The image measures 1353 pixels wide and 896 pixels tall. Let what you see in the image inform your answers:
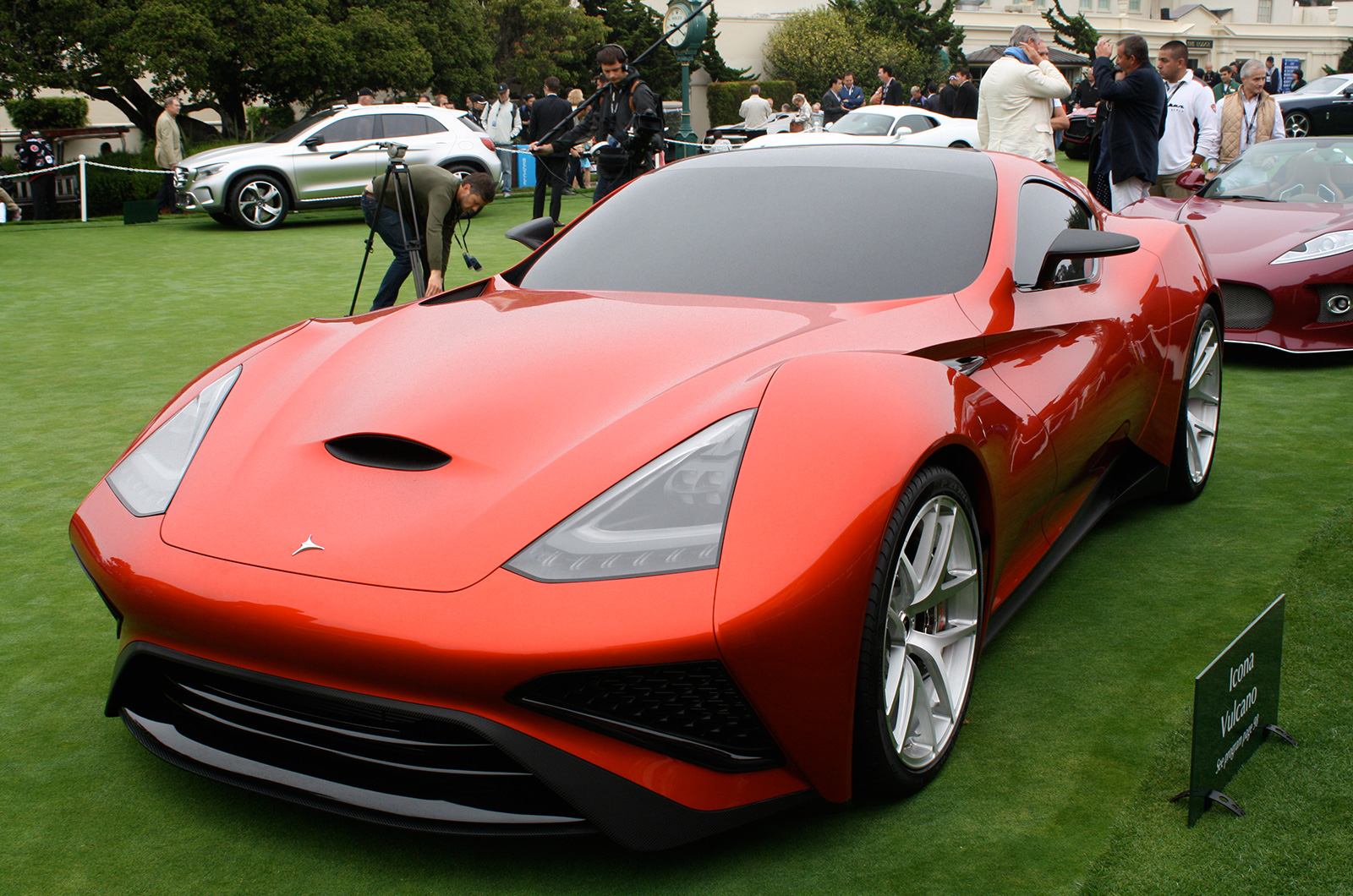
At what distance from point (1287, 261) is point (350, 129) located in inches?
488

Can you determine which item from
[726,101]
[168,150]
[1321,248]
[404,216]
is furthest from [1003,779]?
[726,101]

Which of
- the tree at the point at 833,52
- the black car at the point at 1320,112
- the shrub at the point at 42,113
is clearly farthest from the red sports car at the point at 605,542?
the tree at the point at 833,52

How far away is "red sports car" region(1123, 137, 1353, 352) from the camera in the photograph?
6301 millimetres

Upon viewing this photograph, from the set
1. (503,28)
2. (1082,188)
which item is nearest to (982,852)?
(1082,188)

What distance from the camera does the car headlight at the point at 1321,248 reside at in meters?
6.29

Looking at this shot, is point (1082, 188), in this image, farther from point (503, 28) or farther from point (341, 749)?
point (503, 28)

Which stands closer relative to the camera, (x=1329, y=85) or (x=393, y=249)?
(x=393, y=249)

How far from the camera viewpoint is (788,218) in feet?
10.6

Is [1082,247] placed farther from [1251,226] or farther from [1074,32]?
[1074,32]

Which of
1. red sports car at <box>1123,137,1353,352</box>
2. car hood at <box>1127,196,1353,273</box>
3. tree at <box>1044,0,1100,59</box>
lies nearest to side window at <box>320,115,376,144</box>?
car hood at <box>1127,196,1353,273</box>

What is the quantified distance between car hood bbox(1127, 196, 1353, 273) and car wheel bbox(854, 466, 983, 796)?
4.59 m

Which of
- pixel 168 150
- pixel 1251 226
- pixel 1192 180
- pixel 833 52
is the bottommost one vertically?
pixel 1251 226

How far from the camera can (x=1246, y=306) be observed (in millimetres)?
6473

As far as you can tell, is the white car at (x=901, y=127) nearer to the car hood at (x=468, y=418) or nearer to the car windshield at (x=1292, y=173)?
the car windshield at (x=1292, y=173)
